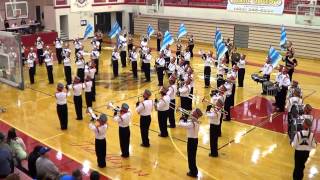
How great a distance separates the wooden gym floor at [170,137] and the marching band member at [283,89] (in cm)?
45

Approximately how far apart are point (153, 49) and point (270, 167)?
1720cm

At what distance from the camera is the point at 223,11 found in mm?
27438

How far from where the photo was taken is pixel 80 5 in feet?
99.3

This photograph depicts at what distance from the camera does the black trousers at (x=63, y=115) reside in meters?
12.4

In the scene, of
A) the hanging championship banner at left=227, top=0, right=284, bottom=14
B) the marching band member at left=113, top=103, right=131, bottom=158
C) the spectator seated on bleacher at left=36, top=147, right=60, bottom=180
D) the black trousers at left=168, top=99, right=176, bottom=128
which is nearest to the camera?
the spectator seated on bleacher at left=36, top=147, right=60, bottom=180

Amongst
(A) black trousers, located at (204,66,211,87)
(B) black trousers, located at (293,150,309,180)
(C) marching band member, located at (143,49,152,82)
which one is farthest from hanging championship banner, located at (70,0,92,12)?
(B) black trousers, located at (293,150,309,180)

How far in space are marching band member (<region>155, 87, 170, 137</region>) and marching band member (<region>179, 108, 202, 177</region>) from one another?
208cm

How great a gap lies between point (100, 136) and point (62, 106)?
3.12 metres

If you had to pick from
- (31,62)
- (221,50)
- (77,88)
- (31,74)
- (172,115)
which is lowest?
(172,115)

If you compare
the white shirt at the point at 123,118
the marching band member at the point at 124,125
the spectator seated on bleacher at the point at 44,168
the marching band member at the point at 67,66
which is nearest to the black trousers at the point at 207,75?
the marching band member at the point at 67,66

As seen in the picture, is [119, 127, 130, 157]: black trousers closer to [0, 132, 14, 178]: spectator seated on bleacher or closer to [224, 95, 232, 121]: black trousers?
[0, 132, 14, 178]: spectator seated on bleacher

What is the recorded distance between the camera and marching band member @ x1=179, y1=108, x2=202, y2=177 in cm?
923

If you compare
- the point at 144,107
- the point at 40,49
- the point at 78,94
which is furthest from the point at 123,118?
the point at 40,49

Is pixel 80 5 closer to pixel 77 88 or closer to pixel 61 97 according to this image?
pixel 77 88
